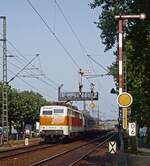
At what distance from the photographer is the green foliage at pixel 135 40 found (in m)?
34.8

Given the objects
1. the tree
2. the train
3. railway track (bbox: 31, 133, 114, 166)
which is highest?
the tree

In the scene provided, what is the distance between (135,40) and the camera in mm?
37625

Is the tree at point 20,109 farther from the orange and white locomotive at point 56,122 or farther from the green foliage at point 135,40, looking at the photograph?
the orange and white locomotive at point 56,122

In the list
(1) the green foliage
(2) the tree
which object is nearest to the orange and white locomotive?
(1) the green foliage

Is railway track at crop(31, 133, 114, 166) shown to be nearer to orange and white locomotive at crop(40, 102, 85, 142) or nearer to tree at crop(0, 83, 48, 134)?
orange and white locomotive at crop(40, 102, 85, 142)

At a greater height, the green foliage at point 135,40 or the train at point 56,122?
the green foliage at point 135,40

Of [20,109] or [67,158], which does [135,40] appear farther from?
[20,109]

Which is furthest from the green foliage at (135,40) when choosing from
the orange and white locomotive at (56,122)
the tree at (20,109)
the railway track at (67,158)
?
the tree at (20,109)

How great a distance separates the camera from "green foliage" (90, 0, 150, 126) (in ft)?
114

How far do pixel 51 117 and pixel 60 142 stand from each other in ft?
19.2

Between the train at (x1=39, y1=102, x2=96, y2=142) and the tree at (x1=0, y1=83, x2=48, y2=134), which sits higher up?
the tree at (x1=0, y1=83, x2=48, y2=134)

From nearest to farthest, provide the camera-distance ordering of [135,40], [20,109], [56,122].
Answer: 1. [135,40]
2. [56,122]
3. [20,109]

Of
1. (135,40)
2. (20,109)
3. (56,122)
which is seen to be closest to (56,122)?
(56,122)

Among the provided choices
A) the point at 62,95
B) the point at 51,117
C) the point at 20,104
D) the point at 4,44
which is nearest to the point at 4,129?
the point at 51,117
